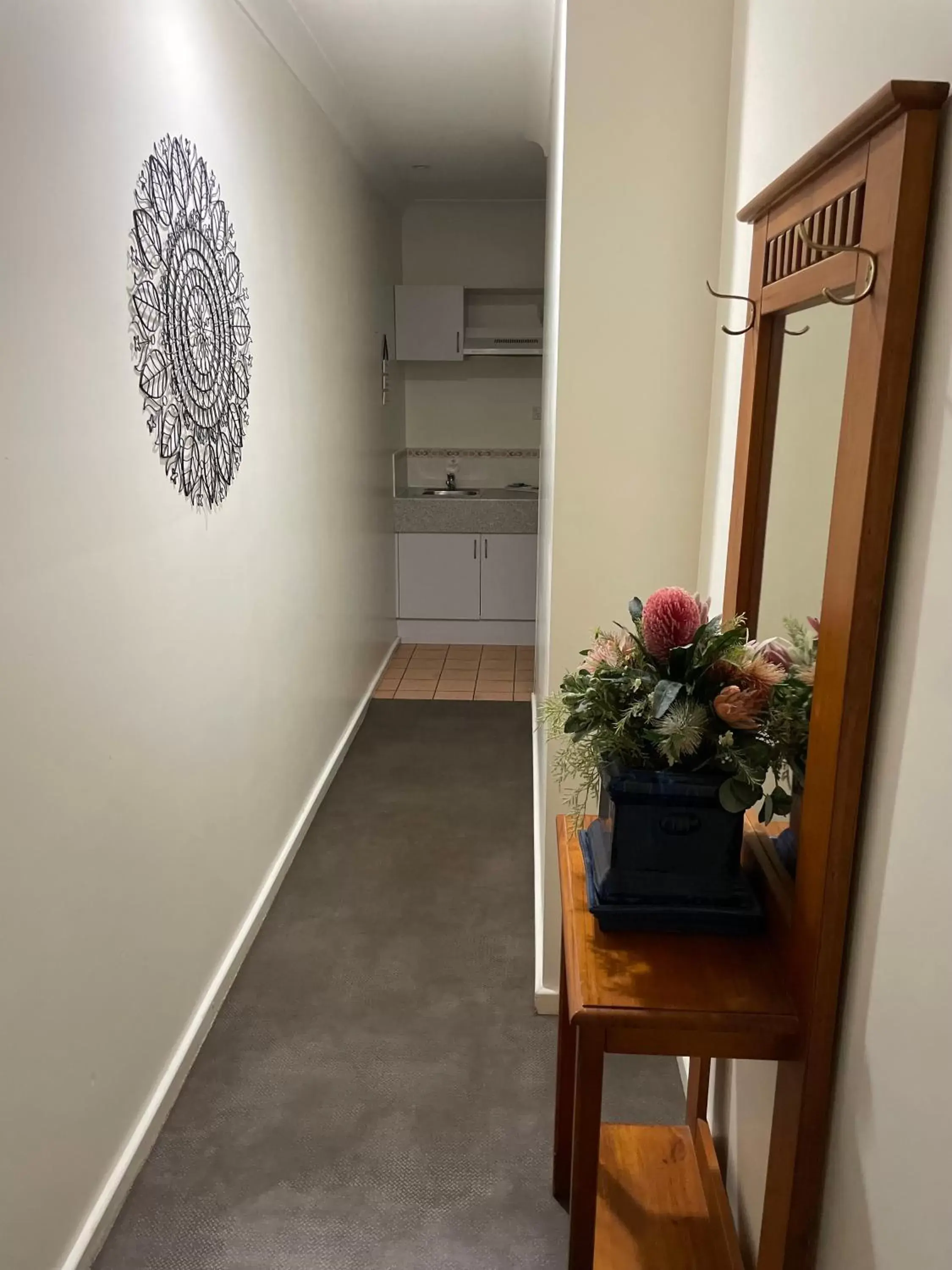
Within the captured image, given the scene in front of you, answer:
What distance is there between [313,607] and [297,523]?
0.38 m

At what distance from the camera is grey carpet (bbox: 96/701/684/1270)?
69.5 inches

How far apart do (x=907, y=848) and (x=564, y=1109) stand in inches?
43.1

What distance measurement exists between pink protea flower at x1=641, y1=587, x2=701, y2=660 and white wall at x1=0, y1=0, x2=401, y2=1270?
0.92 m

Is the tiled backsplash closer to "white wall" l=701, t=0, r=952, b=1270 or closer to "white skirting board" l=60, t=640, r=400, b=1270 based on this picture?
"white skirting board" l=60, t=640, r=400, b=1270

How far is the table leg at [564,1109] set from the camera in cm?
171

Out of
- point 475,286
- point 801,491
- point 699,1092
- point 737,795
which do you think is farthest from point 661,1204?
point 475,286

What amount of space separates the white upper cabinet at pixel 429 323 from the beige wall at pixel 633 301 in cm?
359

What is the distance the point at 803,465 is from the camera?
1210mm

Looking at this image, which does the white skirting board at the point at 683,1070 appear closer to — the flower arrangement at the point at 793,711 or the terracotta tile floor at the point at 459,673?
the flower arrangement at the point at 793,711

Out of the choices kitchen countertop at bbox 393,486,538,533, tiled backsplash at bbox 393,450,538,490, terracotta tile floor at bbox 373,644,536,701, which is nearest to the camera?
terracotta tile floor at bbox 373,644,536,701

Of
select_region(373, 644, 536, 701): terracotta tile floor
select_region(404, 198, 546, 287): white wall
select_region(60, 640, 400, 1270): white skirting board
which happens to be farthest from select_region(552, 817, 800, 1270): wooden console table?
select_region(404, 198, 546, 287): white wall

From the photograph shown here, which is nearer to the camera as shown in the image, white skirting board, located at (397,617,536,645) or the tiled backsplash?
white skirting board, located at (397,617,536,645)

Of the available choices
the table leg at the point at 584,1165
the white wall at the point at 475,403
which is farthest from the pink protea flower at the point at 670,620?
the white wall at the point at 475,403

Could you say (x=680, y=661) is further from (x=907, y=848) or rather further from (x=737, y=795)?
(x=907, y=848)
